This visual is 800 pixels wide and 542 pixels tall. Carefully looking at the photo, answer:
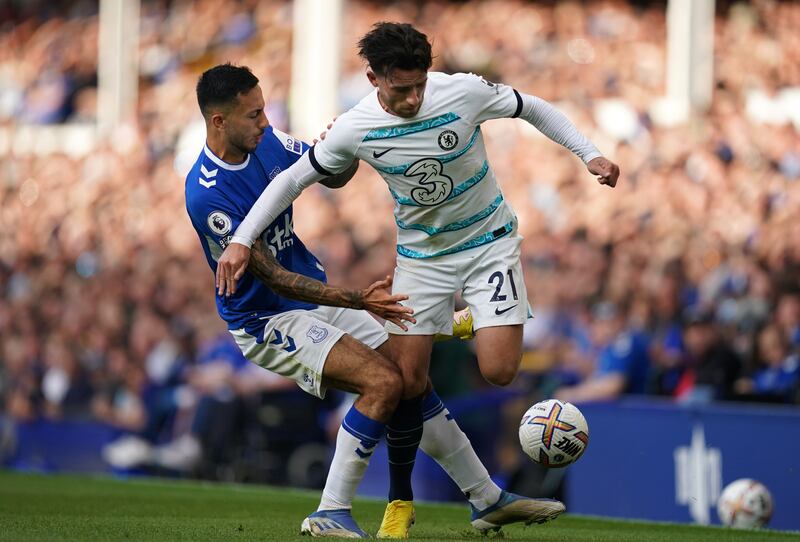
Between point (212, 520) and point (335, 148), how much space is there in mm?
2744

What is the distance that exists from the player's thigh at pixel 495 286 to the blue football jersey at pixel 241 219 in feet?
2.86

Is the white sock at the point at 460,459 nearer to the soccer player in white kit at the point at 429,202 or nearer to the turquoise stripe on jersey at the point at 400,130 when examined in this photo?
the soccer player in white kit at the point at 429,202

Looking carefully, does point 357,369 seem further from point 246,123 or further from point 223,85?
point 223,85

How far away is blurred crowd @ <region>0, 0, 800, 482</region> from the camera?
39.0 feet

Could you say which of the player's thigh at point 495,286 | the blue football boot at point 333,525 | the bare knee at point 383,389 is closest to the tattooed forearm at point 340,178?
the player's thigh at point 495,286

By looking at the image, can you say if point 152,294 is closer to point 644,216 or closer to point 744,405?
point 644,216

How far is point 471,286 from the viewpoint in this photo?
23.4 ft

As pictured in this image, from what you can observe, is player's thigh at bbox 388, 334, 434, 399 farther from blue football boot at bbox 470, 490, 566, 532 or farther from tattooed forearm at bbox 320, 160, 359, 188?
tattooed forearm at bbox 320, 160, 359, 188

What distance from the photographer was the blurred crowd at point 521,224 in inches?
468

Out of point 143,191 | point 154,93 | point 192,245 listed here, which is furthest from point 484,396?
point 154,93

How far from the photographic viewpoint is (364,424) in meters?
6.86

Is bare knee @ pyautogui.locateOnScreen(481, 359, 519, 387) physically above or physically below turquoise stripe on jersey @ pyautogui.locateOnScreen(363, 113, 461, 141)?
below

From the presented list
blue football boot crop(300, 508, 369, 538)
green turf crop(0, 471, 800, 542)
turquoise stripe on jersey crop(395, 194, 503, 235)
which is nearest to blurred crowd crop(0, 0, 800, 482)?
green turf crop(0, 471, 800, 542)

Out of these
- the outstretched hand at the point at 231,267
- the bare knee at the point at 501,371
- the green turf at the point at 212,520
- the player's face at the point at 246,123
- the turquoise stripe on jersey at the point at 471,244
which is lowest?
the green turf at the point at 212,520
